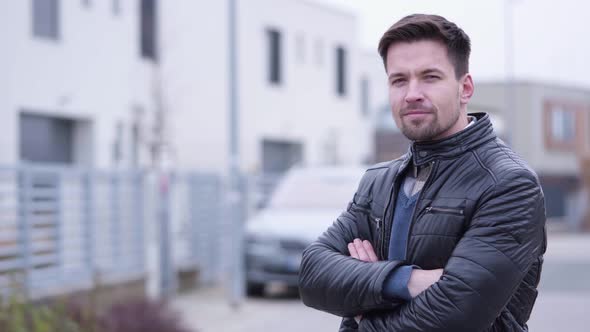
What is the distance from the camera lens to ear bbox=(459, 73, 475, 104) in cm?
294

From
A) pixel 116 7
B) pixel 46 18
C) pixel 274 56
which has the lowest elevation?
pixel 46 18

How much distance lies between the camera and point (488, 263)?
105 inches

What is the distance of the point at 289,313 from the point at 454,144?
9785 millimetres

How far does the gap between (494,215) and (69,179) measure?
925cm

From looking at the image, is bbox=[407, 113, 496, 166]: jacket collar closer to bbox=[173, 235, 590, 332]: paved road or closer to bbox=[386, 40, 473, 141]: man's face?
bbox=[386, 40, 473, 141]: man's face

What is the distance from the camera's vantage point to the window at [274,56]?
→ 102ft

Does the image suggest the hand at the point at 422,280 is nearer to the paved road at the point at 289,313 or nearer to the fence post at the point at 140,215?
the paved road at the point at 289,313

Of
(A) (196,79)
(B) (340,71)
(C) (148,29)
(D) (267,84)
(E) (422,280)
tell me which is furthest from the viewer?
(B) (340,71)

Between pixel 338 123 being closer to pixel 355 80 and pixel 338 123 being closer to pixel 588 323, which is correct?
pixel 355 80

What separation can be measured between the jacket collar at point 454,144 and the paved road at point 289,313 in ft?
21.5

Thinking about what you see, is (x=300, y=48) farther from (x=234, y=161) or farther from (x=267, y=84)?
(x=234, y=161)

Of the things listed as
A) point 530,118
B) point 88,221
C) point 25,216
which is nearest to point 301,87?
point 88,221

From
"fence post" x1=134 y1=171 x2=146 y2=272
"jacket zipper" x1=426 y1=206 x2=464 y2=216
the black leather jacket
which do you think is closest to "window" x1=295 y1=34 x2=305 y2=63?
"fence post" x1=134 y1=171 x2=146 y2=272

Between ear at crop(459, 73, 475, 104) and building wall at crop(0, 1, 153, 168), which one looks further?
building wall at crop(0, 1, 153, 168)
